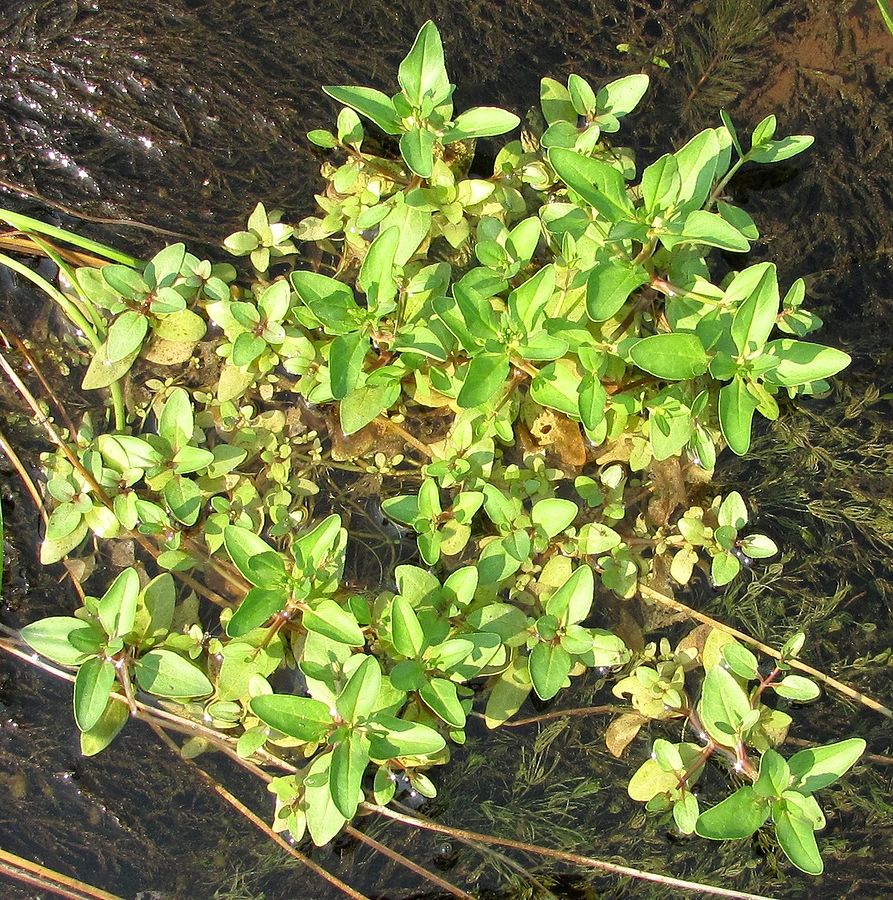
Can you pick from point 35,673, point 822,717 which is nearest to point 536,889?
point 822,717

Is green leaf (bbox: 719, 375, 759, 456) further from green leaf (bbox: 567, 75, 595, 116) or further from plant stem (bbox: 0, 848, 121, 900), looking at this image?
plant stem (bbox: 0, 848, 121, 900)

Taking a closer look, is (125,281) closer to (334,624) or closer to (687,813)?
(334,624)

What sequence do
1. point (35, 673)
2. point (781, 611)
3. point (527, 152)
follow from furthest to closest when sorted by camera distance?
point (527, 152) → point (781, 611) → point (35, 673)

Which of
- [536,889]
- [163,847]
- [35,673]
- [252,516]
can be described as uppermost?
[252,516]

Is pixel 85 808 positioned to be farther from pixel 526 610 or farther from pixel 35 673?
pixel 526 610

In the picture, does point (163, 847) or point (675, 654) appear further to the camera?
point (675, 654)

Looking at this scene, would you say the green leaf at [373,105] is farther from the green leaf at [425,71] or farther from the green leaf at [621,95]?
the green leaf at [621,95]

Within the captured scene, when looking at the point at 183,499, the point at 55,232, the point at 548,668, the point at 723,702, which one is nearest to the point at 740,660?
the point at 723,702
